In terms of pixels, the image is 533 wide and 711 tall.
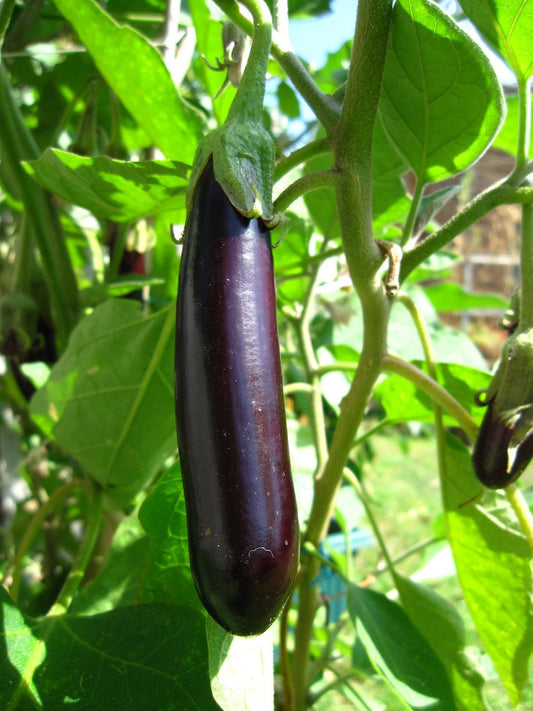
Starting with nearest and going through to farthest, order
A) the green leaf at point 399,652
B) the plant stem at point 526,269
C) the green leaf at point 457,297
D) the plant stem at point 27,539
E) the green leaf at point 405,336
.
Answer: the plant stem at point 526,269 < the green leaf at point 399,652 < the plant stem at point 27,539 < the green leaf at point 405,336 < the green leaf at point 457,297

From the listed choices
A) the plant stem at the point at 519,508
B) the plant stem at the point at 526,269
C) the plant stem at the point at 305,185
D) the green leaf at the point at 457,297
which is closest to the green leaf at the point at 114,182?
the plant stem at the point at 305,185

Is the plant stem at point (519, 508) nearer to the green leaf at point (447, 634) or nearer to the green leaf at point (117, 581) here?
the green leaf at point (447, 634)

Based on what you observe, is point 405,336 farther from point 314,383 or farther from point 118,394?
point 118,394

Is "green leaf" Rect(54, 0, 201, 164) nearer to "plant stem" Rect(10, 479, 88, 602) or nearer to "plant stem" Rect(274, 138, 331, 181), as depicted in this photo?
"plant stem" Rect(274, 138, 331, 181)

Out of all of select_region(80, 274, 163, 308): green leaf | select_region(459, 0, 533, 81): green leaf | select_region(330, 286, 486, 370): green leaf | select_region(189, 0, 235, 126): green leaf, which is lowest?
select_region(330, 286, 486, 370): green leaf

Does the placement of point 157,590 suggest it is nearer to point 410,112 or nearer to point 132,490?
point 132,490

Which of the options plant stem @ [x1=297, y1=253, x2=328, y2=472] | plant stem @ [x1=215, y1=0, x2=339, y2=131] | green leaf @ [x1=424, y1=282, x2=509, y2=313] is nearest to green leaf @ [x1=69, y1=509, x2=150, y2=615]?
plant stem @ [x1=297, y1=253, x2=328, y2=472]
